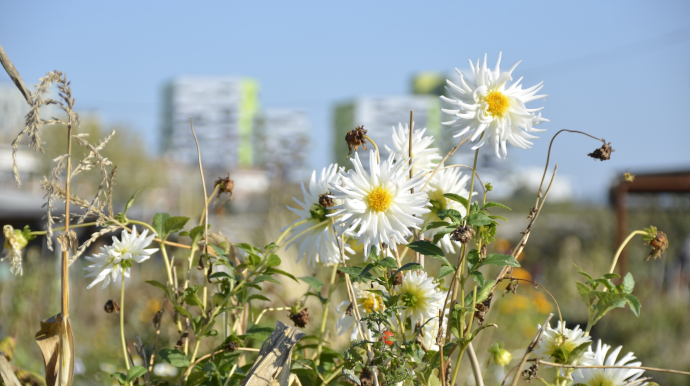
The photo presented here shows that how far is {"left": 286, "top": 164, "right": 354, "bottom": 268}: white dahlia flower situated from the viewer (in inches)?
Result: 30.7

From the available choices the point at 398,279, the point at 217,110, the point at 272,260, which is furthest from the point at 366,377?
the point at 217,110

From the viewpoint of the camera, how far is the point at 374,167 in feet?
2.25

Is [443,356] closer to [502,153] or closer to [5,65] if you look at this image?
[502,153]

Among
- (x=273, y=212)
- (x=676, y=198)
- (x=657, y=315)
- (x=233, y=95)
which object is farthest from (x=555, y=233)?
(x=233, y=95)

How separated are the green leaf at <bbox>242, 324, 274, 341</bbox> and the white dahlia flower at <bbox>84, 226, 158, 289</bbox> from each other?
0.20 meters

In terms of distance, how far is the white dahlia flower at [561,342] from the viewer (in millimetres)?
789

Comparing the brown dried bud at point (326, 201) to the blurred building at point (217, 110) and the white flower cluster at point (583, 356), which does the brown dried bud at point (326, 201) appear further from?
the blurred building at point (217, 110)

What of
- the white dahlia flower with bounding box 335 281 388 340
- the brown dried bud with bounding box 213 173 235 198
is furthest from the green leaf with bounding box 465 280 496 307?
the brown dried bud with bounding box 213 173 235 198

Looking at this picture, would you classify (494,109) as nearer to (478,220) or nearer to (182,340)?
(478,220)

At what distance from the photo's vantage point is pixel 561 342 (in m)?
0.78

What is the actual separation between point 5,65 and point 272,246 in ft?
1.48

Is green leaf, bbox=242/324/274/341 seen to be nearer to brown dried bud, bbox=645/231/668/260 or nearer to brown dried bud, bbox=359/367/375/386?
brown dried bud, bbox=359/367/375/386

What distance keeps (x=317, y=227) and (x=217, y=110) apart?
58379 mm

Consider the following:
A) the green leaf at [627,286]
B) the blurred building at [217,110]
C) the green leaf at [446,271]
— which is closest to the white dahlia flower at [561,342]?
the green leaf at [627,286]
